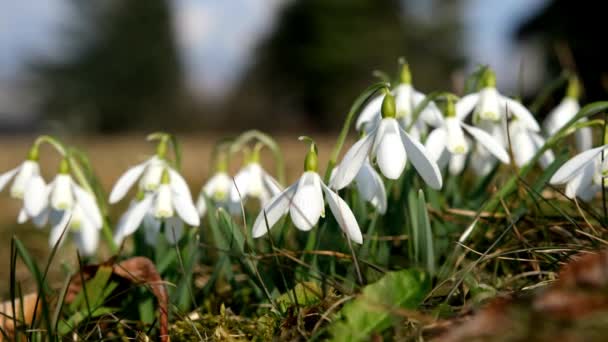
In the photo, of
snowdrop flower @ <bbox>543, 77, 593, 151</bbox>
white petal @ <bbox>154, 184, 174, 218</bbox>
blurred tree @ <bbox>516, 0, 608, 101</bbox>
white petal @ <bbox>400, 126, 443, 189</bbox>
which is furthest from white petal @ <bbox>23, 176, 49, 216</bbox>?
blurred tree @ <bbox>516, 0, 608, 101</bbox>

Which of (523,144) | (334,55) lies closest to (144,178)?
(523,144)

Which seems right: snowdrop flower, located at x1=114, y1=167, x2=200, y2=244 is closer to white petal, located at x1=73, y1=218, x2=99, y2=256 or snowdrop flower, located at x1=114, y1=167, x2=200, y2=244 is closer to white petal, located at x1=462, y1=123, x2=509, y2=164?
white petal, located at x1=73, y1=218, x2=99, y2=256

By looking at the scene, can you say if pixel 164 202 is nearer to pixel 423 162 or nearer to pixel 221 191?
pixel 221 191

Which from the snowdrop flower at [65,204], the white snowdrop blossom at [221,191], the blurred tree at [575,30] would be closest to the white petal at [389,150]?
the white snowdrop blossom at [221,191]

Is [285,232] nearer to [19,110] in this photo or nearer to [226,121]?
[226,121]

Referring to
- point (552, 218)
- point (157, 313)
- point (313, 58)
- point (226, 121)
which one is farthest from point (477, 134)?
point (226, 121)
